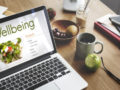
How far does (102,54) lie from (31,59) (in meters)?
0.37

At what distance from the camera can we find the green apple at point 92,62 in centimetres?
95

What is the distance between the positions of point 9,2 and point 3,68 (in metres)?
0.70

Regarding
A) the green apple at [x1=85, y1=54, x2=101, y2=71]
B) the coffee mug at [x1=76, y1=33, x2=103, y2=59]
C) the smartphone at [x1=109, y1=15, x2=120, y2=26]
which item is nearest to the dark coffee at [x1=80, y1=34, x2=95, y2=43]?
the coffee mug at [x1=76, y1=33, x2=103, y2=59]

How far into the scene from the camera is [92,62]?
0.95 meters

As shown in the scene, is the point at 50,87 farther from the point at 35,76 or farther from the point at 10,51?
the point at 10,51

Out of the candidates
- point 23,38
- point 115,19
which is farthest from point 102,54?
point 23,38

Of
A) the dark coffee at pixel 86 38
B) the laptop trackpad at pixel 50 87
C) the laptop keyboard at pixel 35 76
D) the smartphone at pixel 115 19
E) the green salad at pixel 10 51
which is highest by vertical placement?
the green salad at pixel 10 51

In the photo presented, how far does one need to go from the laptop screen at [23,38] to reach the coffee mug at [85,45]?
0.15 meters

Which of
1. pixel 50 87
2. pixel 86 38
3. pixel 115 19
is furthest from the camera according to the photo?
pixel 115 19

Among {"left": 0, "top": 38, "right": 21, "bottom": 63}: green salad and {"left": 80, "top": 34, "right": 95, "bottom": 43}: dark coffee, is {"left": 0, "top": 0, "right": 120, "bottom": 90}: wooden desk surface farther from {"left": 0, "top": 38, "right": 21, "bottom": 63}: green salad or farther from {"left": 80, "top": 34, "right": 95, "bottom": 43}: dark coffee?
{"left": 0, "top": 38, "right": 21, "bottom": 63}: green salad

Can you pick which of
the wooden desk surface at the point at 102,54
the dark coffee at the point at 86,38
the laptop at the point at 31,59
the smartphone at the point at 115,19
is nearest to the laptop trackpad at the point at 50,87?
the laptop at the point at 31,59

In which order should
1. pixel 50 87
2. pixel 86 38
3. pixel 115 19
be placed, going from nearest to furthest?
pixel 50 87 → pixel 86 38 → pixel 115 19

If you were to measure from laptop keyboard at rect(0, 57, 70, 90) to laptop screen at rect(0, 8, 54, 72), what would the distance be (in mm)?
56

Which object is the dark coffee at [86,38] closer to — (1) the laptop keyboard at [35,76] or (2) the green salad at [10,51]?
(1) the laptop keyboard at [35,76]
